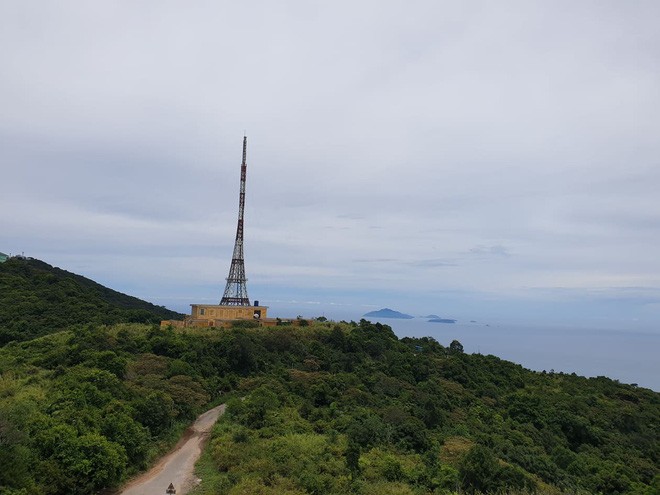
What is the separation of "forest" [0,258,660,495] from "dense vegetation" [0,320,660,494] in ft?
0.27

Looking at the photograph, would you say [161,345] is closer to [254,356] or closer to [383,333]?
[254,356]

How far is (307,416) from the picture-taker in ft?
79.8

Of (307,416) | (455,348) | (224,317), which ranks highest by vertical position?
(224,317)

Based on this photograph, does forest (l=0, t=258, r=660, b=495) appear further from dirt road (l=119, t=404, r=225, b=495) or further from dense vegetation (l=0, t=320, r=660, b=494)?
dirt road (l=119, t=404, r=225, b=495)

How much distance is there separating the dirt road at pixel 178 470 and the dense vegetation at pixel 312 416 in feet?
2.06

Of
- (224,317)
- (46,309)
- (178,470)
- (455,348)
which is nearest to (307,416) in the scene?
(178,470)

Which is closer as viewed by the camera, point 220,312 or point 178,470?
point 178,470

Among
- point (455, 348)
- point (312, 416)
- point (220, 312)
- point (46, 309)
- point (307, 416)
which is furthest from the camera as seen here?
point (455, 348)

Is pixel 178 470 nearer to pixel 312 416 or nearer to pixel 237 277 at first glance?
pixel 312 416

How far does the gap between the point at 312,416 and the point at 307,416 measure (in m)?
0.44

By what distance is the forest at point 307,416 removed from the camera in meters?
16.2

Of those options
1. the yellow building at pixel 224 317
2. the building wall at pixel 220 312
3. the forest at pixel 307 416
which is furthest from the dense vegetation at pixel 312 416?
the building wall at pixel 220 312

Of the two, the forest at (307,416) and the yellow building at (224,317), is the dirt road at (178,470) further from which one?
the yellow building at (224,317)

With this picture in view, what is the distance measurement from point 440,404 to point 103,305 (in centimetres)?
3182
